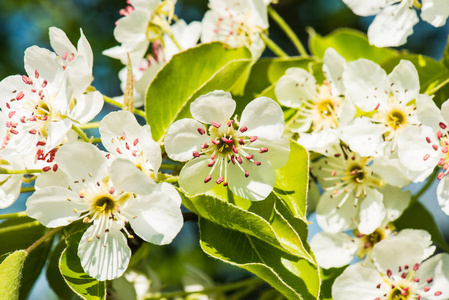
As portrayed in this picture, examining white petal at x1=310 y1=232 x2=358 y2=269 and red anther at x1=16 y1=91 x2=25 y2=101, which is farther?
white petal at x1=310 y1=232 x2=358 y2=269

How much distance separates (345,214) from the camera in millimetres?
1465

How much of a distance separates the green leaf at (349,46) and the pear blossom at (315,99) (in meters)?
0.25

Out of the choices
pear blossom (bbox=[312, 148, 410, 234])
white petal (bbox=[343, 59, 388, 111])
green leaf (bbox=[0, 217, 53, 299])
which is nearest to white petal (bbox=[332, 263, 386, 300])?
pear blossom (bbox=[312, 148, 410, 234])

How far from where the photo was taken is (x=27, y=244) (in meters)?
1.44

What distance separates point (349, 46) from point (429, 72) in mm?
345

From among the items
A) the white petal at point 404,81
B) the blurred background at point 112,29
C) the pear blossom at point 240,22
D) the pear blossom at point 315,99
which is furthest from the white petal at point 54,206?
the blurred background at point 112,29

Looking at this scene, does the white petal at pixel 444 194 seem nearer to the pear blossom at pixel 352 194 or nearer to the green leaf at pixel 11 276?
the pear blossom at pixel 352 194

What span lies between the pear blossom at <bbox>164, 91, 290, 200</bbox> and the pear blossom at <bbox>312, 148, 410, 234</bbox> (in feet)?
0.98

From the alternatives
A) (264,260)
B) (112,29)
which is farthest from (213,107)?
(112,29)

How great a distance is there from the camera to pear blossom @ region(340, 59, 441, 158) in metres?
1.34

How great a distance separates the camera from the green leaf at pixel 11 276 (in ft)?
3.81

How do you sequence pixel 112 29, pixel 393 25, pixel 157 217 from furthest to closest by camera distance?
pixel 112 29, pixel 393 25, pixel 157 217

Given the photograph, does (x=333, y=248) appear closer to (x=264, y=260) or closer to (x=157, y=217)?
(x=264, y=260)

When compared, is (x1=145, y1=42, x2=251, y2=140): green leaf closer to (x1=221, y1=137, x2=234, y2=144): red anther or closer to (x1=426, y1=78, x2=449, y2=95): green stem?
(x1=221, y1=137, x2=234, y2=144): red anther
